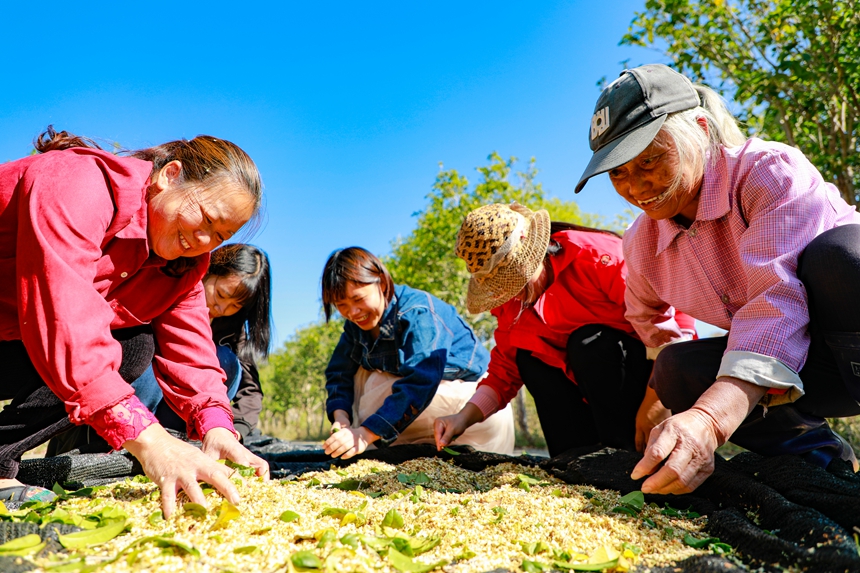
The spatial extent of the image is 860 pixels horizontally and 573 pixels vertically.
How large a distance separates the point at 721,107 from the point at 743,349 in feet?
3.34

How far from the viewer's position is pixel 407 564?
1247 mm

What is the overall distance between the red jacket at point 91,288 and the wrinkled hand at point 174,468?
0.13m

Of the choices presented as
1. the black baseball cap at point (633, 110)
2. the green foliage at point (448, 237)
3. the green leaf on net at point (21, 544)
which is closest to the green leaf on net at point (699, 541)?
the black baseball cap at point (633, 110)

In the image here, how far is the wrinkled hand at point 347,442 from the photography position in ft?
9.41

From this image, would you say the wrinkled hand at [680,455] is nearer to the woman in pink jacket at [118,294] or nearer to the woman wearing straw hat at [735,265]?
the woman wearing straw hat at [735,265]

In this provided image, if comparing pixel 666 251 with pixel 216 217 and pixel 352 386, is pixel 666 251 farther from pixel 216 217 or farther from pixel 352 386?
pixel 352 386

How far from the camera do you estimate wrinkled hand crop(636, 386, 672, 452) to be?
8.78ft

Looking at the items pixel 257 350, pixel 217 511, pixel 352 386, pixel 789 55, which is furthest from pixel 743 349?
pixel 789 55

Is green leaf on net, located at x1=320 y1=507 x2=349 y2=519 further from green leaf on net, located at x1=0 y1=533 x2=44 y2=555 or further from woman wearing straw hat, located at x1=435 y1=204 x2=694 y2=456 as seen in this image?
woman wearing straw hat, located at x1=435 y1=204 x2=694 y2=456

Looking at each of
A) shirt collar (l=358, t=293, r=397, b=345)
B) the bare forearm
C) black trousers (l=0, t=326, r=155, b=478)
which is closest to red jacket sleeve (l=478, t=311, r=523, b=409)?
shirt collar (l=358, t=293, r=397, b=345)

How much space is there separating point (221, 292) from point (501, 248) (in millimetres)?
1857

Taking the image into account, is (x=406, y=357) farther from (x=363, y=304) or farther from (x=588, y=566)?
(x=588, y=566)

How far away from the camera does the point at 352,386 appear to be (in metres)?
4.01

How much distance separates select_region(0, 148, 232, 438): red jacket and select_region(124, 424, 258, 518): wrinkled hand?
0.13 m
